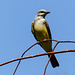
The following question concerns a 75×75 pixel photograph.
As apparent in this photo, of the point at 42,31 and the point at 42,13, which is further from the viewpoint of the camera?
the point at 42,13

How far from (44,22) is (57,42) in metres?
3.20

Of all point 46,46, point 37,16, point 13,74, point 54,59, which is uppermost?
point 13,74

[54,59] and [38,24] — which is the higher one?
[38,24]

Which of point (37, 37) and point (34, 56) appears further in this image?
point (37, 37)

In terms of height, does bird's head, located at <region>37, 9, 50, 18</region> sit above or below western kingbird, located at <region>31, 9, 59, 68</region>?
above

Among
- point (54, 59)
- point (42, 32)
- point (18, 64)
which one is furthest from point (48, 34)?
point (18, 64)

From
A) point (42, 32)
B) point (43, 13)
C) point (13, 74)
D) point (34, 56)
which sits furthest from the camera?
point (43, 13)

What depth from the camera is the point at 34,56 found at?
148 centimetres

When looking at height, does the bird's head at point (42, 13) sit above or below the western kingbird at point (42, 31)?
above

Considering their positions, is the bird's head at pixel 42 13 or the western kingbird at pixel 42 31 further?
the bird's head at pixel 42 13

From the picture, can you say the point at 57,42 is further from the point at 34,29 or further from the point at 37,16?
the point at 37,16

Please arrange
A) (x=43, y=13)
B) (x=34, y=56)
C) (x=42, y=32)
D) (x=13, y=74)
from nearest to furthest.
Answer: (x=34, y=56) → (x=13, y=74) → (x=42, y=32) → (x=43, y=13)

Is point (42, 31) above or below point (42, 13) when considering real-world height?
below

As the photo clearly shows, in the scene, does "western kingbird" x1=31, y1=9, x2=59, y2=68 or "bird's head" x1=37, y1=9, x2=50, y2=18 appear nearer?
"western kingbird" x1=31, y1=9, x2=59, y2=68
